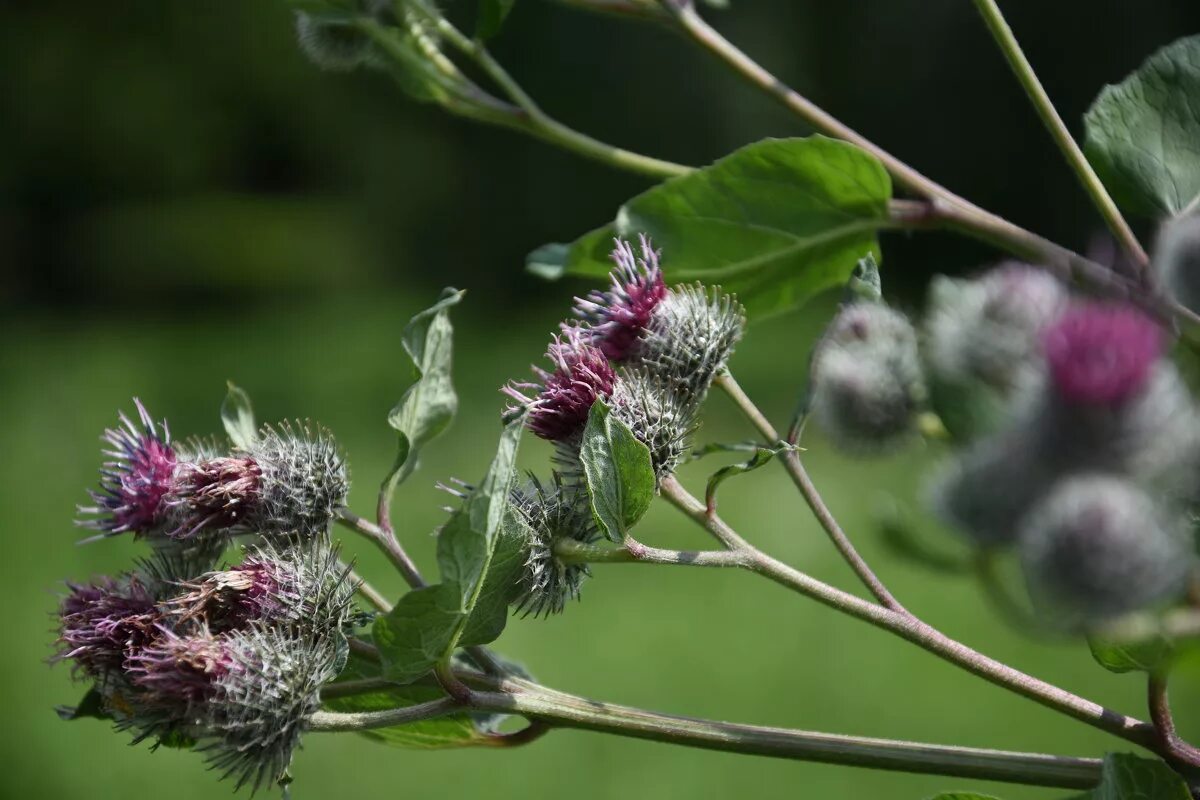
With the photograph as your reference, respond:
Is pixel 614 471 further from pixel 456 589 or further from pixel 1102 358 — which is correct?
pixel 1102 358

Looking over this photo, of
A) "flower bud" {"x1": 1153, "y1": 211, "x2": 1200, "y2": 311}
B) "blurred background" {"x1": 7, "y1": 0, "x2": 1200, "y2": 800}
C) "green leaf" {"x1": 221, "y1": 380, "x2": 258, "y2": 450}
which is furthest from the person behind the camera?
"blurred background" {"x1": 7, "y1": 0, "x2": 1200, "y2": 800}

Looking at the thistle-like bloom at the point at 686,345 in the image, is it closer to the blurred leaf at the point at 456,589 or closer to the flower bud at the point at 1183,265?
the blurred leaf at the point at 456,589

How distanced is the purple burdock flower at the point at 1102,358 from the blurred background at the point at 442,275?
5060 mm

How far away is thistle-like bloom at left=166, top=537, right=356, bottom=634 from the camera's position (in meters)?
1.08

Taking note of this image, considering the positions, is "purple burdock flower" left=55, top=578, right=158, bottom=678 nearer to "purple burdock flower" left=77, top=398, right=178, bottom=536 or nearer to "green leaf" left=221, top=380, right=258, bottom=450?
"purple burdock flower" left=77, top=398, right=178, bottom=536

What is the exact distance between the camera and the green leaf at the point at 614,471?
37.9 inches

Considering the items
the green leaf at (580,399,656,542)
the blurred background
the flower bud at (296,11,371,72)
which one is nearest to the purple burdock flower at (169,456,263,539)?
the green leaf at (580,399,656,542)

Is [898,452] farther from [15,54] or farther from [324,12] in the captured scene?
[15,54]

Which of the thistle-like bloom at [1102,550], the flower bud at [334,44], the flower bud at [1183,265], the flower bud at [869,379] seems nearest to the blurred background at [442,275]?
the flower bud at [334,44]

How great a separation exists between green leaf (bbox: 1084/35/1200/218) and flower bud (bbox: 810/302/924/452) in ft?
1.01

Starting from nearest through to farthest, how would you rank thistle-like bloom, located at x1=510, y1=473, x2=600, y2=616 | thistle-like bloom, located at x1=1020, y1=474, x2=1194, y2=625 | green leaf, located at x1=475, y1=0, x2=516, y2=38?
1. thistle-like bloom, located at x1=1020, y1=474, x2=1194, y2=625
2. thistle-like bloom, located at x1=510, y1=473, x2=600, y2=616
3. green leaf, located at x1=475, y1=0, x2=516, y2=38

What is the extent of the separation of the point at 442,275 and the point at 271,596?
49.2ft

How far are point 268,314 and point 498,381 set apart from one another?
16.4 ft

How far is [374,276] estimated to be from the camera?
632 inches
